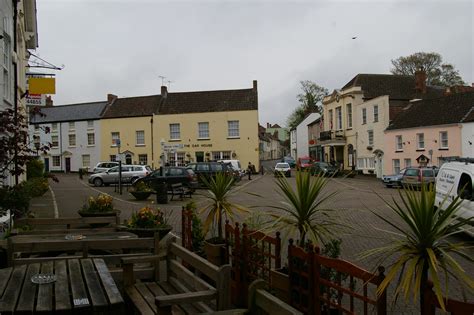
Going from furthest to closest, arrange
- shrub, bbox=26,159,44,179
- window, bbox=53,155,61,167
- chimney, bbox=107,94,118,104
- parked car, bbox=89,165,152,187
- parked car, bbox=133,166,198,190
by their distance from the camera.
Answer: window, bbox=53,155,61,167, chimney, bbox=107,94,118,104, parked car, bbox=89,165,152,187, parked car, bbox=133,166,198,190, shrub, bbox=26,159,44,179

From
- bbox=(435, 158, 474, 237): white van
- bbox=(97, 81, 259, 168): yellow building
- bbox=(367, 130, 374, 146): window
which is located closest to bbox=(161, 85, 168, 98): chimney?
Answer: bbox=(97, 81, 259, 168): yellow building

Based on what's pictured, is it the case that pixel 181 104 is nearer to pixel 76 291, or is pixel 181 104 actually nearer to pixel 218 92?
pixel 218 92

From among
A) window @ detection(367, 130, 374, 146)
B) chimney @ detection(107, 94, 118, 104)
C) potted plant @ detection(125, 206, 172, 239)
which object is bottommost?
potted plant @ detection(125, 206, 172, 239)

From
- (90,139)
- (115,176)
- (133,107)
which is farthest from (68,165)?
(115,176)

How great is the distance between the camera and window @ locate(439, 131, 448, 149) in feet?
113

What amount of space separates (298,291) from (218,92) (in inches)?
2036

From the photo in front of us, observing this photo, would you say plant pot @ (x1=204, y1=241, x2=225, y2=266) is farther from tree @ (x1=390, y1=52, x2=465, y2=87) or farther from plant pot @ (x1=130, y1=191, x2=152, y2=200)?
tree @ (x1=390, y1=52, x2=465, y2=87)

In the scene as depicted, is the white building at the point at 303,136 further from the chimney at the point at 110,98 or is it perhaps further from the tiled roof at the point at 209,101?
the chimney at the point at 110,98

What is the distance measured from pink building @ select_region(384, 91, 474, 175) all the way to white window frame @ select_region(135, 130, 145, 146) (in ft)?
91.9

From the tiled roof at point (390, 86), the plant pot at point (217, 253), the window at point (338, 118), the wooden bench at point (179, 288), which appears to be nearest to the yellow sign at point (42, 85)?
the plant pot at point (217, 253)

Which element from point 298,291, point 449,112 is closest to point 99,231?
point 298,291

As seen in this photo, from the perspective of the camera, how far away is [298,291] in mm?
4516

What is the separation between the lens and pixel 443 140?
34.7 m

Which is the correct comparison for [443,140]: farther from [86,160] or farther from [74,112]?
[74,112]
